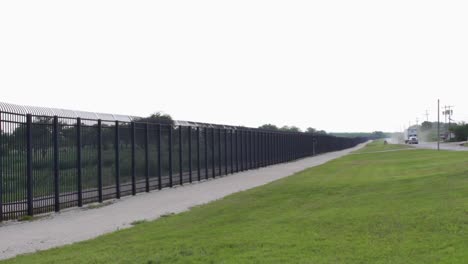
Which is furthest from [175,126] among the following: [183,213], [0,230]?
[0,230]

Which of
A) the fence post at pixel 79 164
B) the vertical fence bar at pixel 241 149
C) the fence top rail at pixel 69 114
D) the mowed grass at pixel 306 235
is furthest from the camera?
the vertical fence bar at pixel 241 149

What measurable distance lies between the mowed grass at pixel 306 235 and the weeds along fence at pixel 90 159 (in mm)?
3350

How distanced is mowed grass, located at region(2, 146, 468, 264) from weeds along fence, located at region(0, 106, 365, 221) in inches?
132

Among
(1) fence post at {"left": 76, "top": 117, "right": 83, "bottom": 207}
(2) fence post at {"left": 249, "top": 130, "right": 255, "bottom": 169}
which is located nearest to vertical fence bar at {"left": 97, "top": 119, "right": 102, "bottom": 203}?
(1) fence post at {"left": 76, "top": 117, "right": 83, "bottom": 207}

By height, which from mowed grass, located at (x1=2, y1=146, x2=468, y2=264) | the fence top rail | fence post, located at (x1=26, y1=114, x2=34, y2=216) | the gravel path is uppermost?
the fence top rail

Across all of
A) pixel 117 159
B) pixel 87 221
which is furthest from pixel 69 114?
pixel 87 221

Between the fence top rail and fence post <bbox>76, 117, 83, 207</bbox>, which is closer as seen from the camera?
the fence top rail

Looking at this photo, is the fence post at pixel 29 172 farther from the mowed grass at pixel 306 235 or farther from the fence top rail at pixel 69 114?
the mowed grass at pixel 306 235

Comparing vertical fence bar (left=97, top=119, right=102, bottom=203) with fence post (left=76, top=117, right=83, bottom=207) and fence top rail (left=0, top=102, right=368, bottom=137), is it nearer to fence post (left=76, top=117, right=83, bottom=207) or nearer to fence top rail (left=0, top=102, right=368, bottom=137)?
fence top rail (left=0, top=102, right=368, bottom=137)

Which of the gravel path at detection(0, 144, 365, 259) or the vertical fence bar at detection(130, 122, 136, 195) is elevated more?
the vertical fence bar at detection(130, 122, 136, 195)

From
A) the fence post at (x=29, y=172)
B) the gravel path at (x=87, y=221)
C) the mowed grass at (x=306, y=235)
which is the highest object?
the fence post at (x=29, y=172)

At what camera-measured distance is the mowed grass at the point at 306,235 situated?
7102 mm

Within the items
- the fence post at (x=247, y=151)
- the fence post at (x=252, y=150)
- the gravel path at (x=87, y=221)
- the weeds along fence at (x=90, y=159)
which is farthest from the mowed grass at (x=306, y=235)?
the fence post at (x=252, y=150)

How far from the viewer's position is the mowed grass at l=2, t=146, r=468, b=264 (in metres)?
7.10
